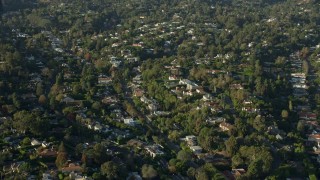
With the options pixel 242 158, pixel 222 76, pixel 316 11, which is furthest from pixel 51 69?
pixel 316 11

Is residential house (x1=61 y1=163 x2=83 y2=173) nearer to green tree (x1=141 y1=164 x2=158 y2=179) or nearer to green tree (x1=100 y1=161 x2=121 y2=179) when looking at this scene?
green tree (x1=100 y1=161 x2=121 y2=179)

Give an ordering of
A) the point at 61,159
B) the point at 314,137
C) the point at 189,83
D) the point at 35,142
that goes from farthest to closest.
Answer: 1. the point at 189,83
2. the point at 314,137
3. the point at 35,142
4. the point at 61,159

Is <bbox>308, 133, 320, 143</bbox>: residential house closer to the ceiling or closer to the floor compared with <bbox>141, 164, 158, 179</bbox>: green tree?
closer to the floor

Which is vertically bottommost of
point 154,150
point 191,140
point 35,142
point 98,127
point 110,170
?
point 191,140

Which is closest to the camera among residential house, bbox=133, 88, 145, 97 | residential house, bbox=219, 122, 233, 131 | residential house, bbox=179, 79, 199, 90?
residential house, bbox=219, 122, 233, 131

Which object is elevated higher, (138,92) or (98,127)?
(98,127)

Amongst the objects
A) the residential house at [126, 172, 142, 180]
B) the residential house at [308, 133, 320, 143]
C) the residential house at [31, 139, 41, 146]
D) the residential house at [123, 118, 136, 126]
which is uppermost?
the residential house at [31, 139, 41, 146]

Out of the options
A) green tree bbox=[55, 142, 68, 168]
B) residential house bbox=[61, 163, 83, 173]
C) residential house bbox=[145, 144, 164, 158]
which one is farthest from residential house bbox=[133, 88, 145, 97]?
residential house bbox=[61, 163, 83, 173]

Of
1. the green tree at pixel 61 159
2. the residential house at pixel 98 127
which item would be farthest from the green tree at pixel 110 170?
the residential house at pixel 98 127

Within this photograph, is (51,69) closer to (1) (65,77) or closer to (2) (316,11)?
(1) (65,77)

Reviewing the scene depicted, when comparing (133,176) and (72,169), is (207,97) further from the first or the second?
(72,169)

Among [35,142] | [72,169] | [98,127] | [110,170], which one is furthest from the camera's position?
[98,127]

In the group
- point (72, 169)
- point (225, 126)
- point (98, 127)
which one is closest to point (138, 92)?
point (98, 127)
